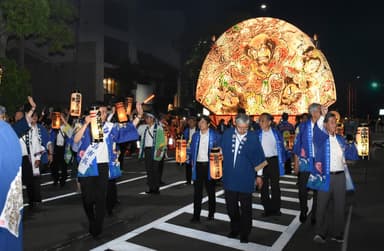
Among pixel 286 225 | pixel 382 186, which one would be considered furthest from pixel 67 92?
pixel 286 225

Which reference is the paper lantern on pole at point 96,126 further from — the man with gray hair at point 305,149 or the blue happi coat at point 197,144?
the man with gray hair at point 305,149

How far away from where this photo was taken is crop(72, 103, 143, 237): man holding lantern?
22.9ft

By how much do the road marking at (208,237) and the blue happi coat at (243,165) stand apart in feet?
2.40

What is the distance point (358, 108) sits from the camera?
75.4 m

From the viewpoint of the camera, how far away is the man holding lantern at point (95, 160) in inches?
275

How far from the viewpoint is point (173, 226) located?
8.22 m

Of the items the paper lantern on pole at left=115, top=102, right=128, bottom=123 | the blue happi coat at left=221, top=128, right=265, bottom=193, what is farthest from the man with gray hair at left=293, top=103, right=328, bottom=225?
the paper lantern on pole at left=115, top=102, right=128, bottom=123

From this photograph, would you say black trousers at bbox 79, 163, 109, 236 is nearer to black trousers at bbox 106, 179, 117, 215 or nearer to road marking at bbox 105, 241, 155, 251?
road marking at bbox 105, 241, 155, 251

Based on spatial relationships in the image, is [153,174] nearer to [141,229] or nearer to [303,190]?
[141,229]

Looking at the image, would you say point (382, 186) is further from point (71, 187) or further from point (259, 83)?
point (259, 83)

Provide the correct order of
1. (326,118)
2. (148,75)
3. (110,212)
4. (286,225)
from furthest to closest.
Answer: (148,75), (110,212), (286,225), (326,118)

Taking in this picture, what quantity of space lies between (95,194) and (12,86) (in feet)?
39.8

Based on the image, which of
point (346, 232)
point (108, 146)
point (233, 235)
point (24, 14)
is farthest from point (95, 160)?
point (24, 14)

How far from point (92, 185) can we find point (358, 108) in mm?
73132
